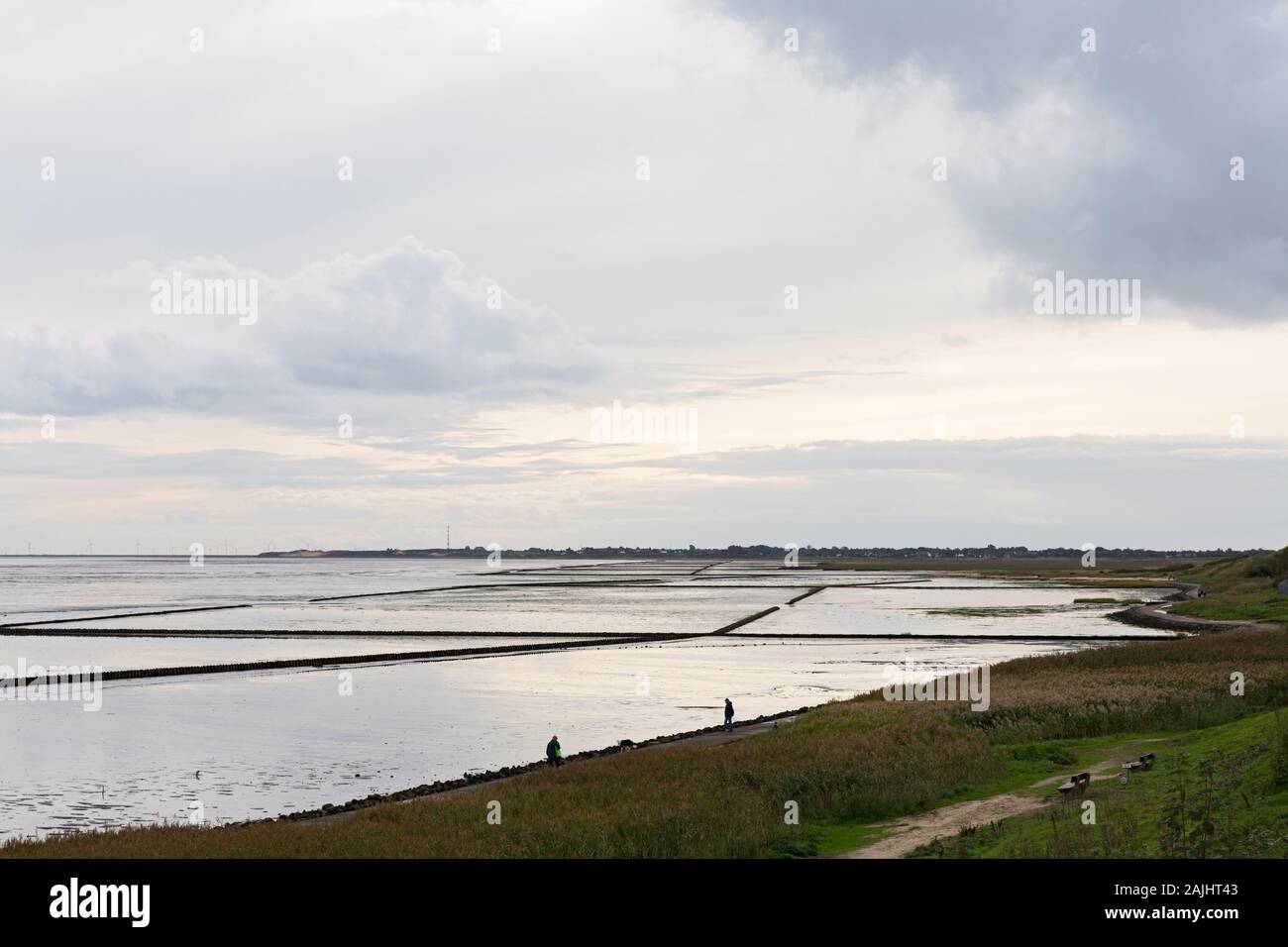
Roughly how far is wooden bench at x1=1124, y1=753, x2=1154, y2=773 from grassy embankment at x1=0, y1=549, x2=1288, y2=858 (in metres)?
0.50

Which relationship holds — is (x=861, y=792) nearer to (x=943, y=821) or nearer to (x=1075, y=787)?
(x=943, y=821)

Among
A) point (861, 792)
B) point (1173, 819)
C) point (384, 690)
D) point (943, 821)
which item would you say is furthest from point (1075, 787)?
point (384, 690)

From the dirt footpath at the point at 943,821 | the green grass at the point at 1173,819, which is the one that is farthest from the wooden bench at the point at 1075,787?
the dirt footpath at the point at 943,821

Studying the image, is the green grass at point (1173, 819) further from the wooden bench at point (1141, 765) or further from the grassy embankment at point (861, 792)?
the wooden bench at point (1141, 765)

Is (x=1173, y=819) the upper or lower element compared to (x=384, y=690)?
upper

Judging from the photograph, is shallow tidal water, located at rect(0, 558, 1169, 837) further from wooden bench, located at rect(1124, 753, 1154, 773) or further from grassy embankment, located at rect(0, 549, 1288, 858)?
wooden bench, located at rect(1124, 753, 1154, 773)

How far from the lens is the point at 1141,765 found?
97.1 feet

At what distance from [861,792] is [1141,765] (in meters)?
7.07

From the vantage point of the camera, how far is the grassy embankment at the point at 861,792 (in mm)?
22312

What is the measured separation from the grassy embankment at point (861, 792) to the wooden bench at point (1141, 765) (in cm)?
50

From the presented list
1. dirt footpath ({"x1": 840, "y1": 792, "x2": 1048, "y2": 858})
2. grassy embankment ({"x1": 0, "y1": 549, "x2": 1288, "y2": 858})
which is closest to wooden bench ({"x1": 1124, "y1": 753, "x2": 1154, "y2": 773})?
grassy embankment ({"x1": 0, "y1": 549, "x2": 1288, "y2": 858})

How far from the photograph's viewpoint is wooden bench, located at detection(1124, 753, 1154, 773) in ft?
95.4
